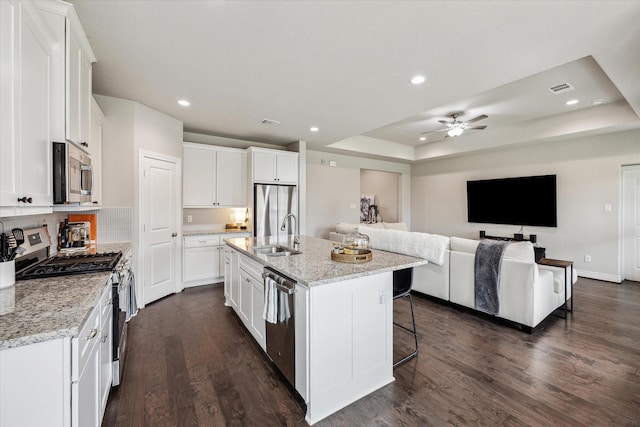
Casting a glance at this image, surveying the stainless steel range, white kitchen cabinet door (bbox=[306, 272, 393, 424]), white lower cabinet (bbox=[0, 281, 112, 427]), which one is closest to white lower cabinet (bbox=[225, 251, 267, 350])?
white kitchen cabinet door (bbox=[306, 272, 393, 424])

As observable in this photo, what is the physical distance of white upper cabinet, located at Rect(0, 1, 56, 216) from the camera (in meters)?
1.21

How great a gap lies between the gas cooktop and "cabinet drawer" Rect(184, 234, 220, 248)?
78.6 inches

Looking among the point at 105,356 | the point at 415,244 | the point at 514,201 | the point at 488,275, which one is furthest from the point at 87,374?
the point at 514,201

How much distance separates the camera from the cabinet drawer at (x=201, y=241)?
432 cm

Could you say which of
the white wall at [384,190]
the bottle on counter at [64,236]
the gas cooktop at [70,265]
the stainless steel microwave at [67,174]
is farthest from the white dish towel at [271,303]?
the white wall at [384,190]

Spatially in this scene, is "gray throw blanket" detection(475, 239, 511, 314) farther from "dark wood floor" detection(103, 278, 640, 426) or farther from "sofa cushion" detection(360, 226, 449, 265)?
"sofa cushion" detection(360, 226, 449, 265)

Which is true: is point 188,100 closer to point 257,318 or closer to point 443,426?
point 257,318

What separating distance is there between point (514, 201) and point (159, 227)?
6.66 metres

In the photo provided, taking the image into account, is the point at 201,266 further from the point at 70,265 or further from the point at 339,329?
the point at 339,329

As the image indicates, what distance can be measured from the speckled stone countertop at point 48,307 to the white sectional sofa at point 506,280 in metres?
3.24

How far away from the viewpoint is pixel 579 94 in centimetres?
374

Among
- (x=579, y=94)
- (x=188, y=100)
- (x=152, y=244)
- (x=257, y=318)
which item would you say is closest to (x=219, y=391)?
(x=257, y=318)

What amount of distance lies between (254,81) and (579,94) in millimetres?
4421

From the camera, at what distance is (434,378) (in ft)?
6.89
